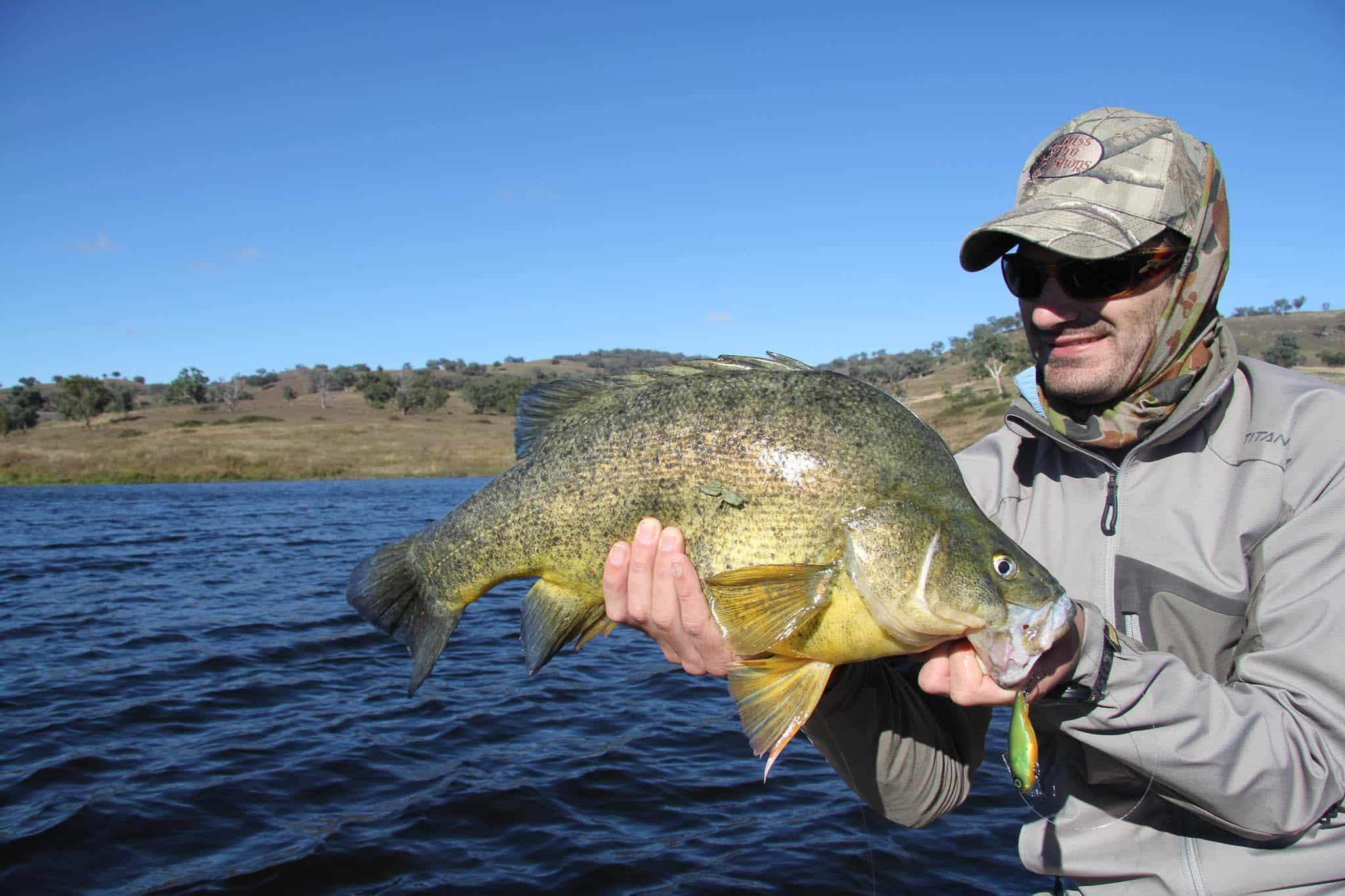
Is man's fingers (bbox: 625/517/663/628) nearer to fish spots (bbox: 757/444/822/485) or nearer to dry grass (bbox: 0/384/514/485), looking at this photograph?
fish spots (bbox: 757/444/822/485)

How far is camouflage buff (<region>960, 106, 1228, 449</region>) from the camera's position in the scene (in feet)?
9.63

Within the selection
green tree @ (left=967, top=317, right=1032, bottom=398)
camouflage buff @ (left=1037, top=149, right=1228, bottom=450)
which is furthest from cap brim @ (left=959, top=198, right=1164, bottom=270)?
green tree @ (left=967, top=317, right=1032, bottom=398)

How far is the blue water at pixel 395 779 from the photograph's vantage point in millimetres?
6395

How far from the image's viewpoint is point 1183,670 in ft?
7.64

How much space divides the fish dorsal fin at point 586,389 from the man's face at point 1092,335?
904 mm

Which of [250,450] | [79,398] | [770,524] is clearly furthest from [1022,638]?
[79,398]

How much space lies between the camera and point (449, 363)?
6152 inches

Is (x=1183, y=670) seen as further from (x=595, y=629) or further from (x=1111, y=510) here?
(x=595, y=629)

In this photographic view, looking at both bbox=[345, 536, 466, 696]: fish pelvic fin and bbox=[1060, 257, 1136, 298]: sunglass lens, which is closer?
bbox=[1060, 257, 1136, 298]: sunglass lens

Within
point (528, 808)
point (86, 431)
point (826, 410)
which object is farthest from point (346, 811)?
point (86, 431)

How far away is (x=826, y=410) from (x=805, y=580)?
59cm

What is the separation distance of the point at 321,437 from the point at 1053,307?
67.2 m

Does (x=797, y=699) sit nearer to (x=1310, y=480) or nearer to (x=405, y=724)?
(x=1310, y=480)

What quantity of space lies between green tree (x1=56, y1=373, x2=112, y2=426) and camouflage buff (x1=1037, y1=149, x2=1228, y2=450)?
9541 centimetres
